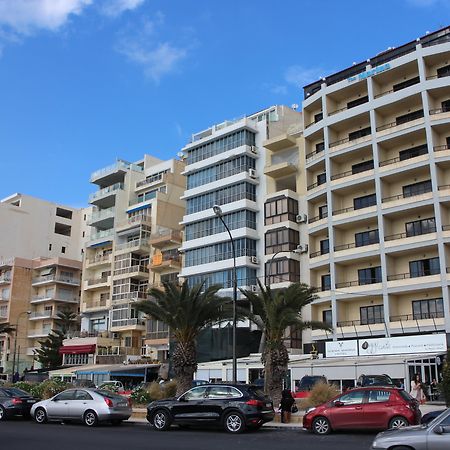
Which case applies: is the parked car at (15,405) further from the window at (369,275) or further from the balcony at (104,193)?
the balcony at (104,193)

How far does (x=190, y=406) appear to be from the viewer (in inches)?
752

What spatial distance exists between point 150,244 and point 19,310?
83.3 ft

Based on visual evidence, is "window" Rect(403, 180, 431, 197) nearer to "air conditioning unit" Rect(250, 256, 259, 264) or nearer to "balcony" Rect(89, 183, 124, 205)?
"air conditioning unit" Rect(250, 256, 259, 264)

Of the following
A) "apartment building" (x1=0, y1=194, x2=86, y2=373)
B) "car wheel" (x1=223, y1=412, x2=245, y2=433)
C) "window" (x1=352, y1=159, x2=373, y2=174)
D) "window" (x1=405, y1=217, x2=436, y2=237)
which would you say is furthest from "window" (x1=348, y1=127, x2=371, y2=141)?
"apartment building" (x1=0, y1=194, x2=86, y2=373)

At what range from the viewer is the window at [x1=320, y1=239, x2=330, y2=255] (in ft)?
160

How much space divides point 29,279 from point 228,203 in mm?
37021

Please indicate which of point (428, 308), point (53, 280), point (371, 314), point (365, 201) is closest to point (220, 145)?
point (365, 201)

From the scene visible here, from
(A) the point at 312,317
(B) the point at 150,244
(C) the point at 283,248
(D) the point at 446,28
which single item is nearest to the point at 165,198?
(B) the point at 150,244

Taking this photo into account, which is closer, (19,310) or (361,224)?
(361,224)

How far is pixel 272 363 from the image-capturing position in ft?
90.5

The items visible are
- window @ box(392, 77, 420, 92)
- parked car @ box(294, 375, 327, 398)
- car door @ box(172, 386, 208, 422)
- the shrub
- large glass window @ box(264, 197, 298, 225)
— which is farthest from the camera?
large glass window @ box(264, 197, 298, 225)

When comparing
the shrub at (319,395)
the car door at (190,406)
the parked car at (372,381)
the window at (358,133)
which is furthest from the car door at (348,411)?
the window at (358,133)

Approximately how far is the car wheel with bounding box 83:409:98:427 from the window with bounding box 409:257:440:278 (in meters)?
28.5

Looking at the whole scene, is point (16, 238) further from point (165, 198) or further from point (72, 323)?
point (165, 198)
